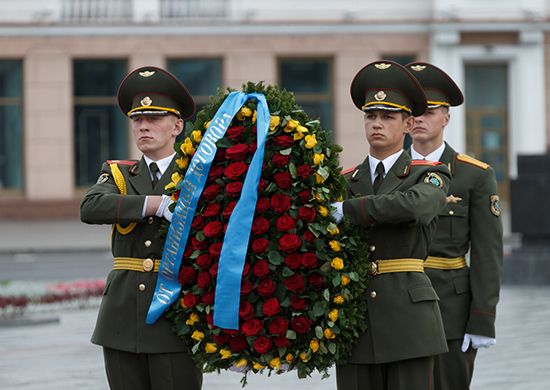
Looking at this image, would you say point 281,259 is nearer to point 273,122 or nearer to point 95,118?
point 273,122

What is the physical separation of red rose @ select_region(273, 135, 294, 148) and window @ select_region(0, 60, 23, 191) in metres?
25.7

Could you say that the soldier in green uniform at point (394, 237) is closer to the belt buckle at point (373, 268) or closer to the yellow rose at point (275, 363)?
the belt buckle at point (373, 268)

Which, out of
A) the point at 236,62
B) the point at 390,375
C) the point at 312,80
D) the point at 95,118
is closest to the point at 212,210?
the point at 390,375

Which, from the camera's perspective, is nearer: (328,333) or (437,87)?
(328,333)

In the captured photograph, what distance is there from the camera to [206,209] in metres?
5.14

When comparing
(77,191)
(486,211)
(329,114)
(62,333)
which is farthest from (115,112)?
(486,211)

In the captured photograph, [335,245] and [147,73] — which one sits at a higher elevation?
[147,73]

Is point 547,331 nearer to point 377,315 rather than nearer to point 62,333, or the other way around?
point 62,333

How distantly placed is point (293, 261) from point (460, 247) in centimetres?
153

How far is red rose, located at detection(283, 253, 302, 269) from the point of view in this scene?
4.96 metres

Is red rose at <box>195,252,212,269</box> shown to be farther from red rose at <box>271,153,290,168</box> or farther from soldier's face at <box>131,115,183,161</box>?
soldier's face at <box>131,115,183,161</box>

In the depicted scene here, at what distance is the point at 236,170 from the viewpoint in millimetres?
5070

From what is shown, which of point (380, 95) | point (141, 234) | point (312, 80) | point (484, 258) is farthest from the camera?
point (312, 80)

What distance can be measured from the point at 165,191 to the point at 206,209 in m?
0.45
